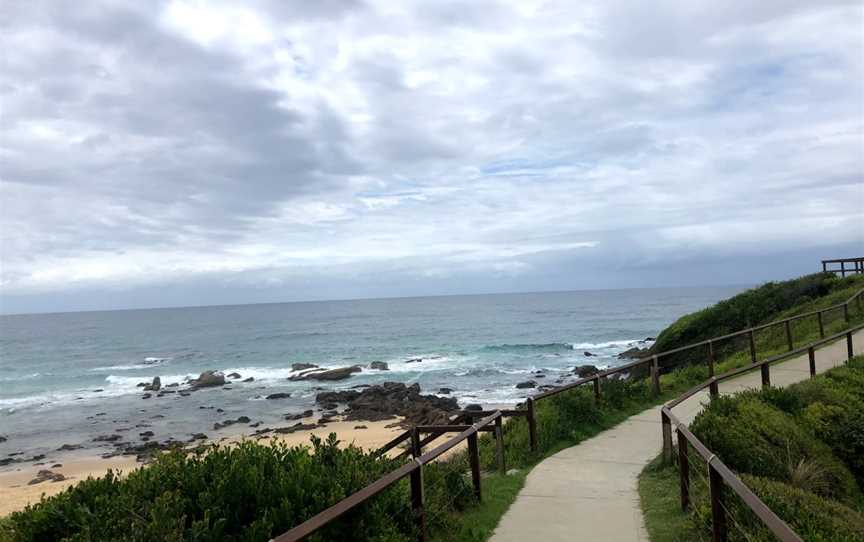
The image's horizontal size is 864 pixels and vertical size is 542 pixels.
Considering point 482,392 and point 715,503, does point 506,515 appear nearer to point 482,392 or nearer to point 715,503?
point 715,503

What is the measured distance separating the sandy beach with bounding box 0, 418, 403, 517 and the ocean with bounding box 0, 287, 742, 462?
292 centimetres

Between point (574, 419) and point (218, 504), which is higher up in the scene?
point (218, 504)

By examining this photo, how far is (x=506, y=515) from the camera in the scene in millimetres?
6582

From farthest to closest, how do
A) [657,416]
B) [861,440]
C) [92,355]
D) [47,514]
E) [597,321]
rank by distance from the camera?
1. [597,321]
2. [92,355]
3. [657,416]
4. [861,440]
5. [47,514]

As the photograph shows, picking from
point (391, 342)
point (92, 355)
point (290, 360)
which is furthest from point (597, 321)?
point (92, 355)

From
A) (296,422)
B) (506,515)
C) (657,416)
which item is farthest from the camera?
(296,422)

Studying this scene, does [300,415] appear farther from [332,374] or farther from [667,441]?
[667,441]

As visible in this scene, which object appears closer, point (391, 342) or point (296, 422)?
point (296, 422)

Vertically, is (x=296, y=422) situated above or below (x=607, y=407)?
below

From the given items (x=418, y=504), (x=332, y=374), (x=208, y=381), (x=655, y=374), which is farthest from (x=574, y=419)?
(x=208, y=381)

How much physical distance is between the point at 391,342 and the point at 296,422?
43399 mm

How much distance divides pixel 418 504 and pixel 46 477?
22.6 m

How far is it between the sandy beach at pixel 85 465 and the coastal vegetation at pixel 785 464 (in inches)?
481

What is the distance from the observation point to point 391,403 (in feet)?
105
